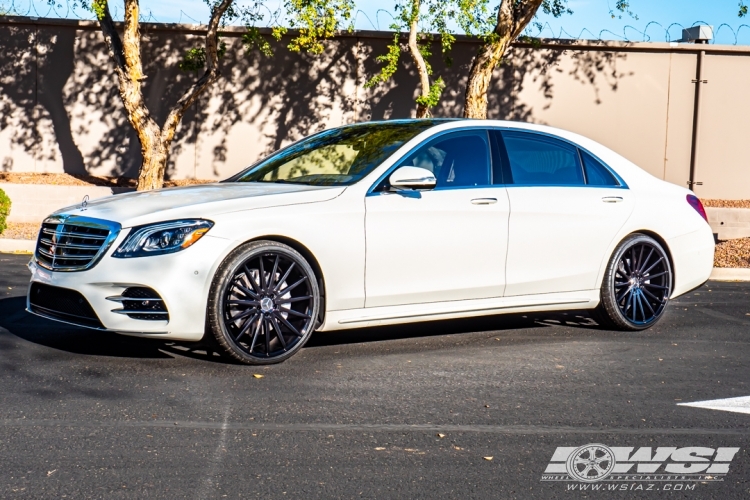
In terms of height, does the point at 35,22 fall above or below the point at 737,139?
above

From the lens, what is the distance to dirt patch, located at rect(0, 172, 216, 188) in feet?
59.5

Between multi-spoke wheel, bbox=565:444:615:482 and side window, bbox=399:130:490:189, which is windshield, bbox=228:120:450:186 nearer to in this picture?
side window, bbox=399:130:490:189

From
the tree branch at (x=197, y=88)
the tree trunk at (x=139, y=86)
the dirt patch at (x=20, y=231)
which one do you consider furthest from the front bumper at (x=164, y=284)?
the tree branch at (x=197, y=88)

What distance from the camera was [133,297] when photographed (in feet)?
19.8

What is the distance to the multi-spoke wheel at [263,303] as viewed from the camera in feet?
20.3

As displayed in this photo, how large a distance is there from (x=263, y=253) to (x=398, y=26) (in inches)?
444

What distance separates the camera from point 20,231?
14617 millimetres

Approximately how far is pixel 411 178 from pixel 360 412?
1.94 m

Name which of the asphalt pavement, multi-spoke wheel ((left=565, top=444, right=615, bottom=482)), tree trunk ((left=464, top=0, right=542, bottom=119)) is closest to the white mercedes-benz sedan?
the asphalt pavement

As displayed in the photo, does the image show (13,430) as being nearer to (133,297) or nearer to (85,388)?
(85,388)

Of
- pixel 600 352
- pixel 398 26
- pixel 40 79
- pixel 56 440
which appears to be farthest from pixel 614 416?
pixel 40 79

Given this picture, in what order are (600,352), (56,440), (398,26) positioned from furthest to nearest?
(398,26) < (600,352) < (56,440)

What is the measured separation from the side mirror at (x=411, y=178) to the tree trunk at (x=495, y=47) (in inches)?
376

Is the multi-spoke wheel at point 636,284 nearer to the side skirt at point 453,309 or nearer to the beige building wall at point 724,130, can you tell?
the side skirt at point 453,309
